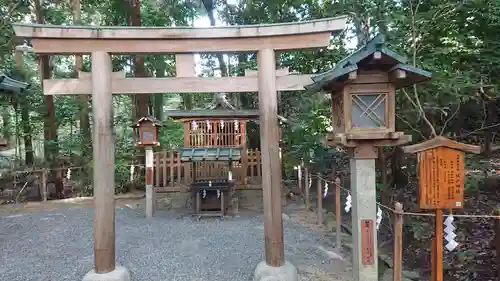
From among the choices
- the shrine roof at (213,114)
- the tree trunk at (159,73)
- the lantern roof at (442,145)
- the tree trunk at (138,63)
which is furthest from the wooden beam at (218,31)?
the tree trunk at (159,73)

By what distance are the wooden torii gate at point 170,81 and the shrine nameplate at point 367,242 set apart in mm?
1074

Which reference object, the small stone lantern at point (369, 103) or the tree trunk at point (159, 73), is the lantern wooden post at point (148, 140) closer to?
the small stone lantern at point (369, 103)

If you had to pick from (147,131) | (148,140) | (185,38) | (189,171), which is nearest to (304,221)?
(189,171)

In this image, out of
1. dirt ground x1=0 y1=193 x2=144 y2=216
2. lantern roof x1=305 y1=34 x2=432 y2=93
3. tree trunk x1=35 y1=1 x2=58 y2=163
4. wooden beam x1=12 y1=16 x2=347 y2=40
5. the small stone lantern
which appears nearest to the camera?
lantern roof x1=305 y1=34 x2=432 y2=93

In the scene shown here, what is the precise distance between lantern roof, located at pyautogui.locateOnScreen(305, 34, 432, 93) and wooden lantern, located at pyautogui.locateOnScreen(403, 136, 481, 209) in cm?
86

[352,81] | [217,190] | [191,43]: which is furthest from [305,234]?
[191,43]

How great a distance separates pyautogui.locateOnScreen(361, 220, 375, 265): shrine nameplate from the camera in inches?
183

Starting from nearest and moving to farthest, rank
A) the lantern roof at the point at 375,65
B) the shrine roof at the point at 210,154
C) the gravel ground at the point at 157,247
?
the lantern roof at the point at 375,65 < the gravel ground at the point at 157,247 < the shrine roof at the point at 210,154

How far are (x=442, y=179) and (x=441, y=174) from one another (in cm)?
6

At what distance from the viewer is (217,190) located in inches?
381

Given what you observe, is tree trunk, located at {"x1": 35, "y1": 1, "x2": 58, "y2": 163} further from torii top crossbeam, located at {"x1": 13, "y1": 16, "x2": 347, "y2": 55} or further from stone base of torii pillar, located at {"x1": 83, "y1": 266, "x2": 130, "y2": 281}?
stone base of torii pillar, located at {"x1": 83, "y1": 266, "x2": 130, "y2": 281}

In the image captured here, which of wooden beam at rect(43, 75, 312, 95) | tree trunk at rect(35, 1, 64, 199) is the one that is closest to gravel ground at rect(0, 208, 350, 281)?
wooden beam at rect(43, 75, 312, 95)

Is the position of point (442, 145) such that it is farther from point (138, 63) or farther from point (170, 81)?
point (138, 63)

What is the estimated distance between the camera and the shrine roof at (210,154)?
9492 millimetres
